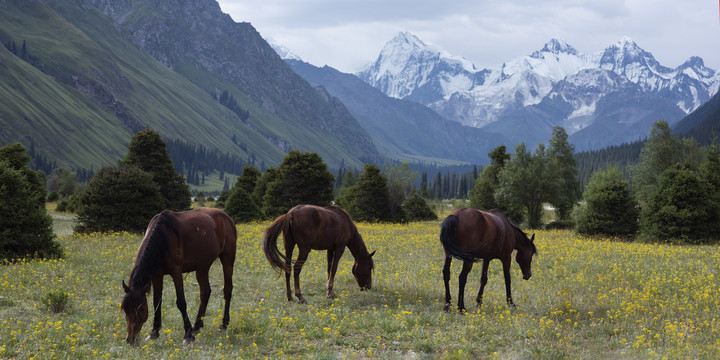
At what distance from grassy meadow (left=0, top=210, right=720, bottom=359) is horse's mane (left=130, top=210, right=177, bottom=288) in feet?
4.02

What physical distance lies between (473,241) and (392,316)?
3403 millimetres

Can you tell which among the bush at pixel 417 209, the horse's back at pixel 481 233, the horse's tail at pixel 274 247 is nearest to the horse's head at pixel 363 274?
the horse's tail at pixel 274 247

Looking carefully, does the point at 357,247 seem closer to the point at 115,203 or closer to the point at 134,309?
the point at 134,309

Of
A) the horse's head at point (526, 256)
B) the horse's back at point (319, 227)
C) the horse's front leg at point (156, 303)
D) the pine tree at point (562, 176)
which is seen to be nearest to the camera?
the horse's front leg at point (156, 303)

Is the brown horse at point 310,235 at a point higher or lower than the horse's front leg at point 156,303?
higher

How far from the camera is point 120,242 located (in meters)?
27.4

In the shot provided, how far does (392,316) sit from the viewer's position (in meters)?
12.1

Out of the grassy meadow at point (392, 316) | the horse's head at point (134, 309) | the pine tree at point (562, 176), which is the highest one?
the pine tree at point (562, 176)

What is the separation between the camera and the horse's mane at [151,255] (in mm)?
9422

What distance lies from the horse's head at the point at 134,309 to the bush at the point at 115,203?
27152 mm

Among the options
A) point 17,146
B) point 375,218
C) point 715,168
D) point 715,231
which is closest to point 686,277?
point 715,231

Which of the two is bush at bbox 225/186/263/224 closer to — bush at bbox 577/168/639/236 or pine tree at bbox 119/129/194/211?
pine tree at bbox 119/129/194/211

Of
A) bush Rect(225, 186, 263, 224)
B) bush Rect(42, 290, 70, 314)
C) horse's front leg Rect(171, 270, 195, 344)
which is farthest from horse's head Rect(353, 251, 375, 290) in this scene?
bush Rect(225, 186, 263, 224)

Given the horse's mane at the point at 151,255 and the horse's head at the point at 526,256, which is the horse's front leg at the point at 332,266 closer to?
the horse's head at the point at 526,256
